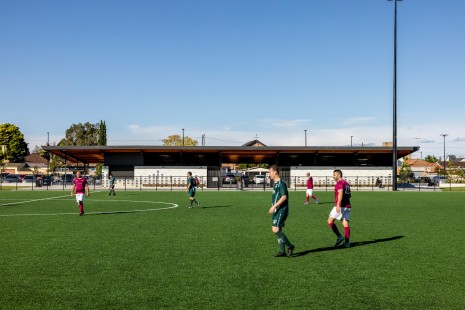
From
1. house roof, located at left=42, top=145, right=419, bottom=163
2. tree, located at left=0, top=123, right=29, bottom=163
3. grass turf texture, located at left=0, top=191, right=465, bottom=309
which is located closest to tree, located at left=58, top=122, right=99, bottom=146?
tree, located at left=0, top=123, right=29, bottom=163

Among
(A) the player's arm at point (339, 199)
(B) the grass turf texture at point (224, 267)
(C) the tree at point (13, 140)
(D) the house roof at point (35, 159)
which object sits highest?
(C) the tree at point (13, 140)

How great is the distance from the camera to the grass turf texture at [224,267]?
20.9 feet

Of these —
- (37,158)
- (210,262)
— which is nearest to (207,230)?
(210,262)

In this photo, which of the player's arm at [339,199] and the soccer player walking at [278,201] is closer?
the soccer player walking at [278,201]

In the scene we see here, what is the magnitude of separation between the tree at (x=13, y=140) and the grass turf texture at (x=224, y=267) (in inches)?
4252

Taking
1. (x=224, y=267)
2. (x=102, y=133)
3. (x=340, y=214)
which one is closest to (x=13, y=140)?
(x=102, y=133)

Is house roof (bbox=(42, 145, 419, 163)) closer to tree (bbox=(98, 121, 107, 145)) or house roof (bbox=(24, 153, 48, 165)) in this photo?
tree (bbox=(98, 121, 107, 145))

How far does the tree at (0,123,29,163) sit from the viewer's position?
111 metres

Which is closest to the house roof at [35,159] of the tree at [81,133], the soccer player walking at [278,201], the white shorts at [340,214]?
the tree at [81,133]

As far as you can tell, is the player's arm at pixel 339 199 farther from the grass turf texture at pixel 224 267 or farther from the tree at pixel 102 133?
the tree at pixel 102 133

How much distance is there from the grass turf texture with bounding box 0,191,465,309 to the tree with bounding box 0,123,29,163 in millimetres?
108004

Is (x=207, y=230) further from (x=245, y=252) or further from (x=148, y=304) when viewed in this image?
(x=148, y=304)

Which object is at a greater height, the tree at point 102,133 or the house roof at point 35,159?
the tree at point 102,133

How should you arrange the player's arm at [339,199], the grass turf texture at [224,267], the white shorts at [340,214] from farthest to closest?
1. the white shorts at [340,214]
2. the player's arm at [339,199]
3. the grass turf texture at [224,267]
